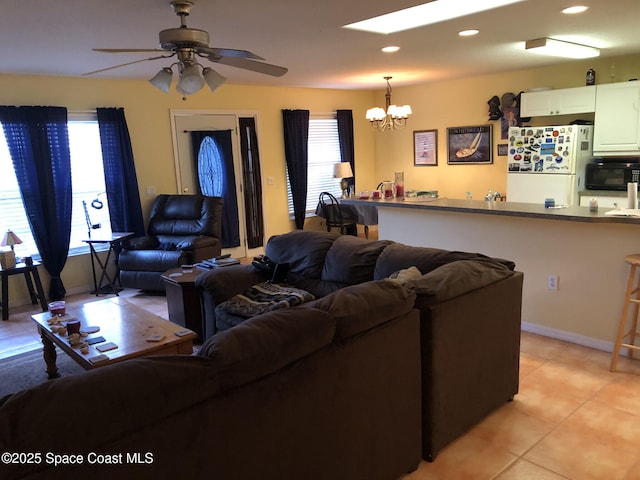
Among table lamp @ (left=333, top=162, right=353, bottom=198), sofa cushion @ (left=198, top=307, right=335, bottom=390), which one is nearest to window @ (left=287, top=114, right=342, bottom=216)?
table lamp @ (left=333, top=162, right=353, bottom=198)

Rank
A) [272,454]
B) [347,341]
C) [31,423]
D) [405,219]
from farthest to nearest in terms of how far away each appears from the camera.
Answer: [405,219] → [347,341] → [272,454] → [31,423]

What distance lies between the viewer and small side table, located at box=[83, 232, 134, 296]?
523 cm

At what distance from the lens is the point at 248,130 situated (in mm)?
6777

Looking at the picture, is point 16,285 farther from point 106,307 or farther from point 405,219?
point 405,219

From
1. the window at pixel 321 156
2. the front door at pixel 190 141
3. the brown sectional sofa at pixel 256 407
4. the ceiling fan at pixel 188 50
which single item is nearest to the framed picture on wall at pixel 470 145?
the window at pixel 321 156

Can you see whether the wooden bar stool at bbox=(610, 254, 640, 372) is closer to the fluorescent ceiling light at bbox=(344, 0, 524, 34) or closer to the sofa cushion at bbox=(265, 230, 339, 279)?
the fluorescent ceiling light at bbox=(344, 0, 524, 34)

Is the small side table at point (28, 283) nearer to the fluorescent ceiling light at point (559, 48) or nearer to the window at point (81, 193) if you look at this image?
the window at point (81, 193)

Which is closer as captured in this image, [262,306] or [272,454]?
[272,454]

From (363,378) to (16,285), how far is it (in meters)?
4.67

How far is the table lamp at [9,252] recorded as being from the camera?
4.71 meters

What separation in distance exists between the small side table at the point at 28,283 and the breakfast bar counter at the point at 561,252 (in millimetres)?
3874

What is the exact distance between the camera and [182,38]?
2.69m

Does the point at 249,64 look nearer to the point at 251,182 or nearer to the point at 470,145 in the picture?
the point at 251,182

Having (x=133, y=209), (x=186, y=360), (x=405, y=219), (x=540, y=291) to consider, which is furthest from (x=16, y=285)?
(x=540, y=291)
